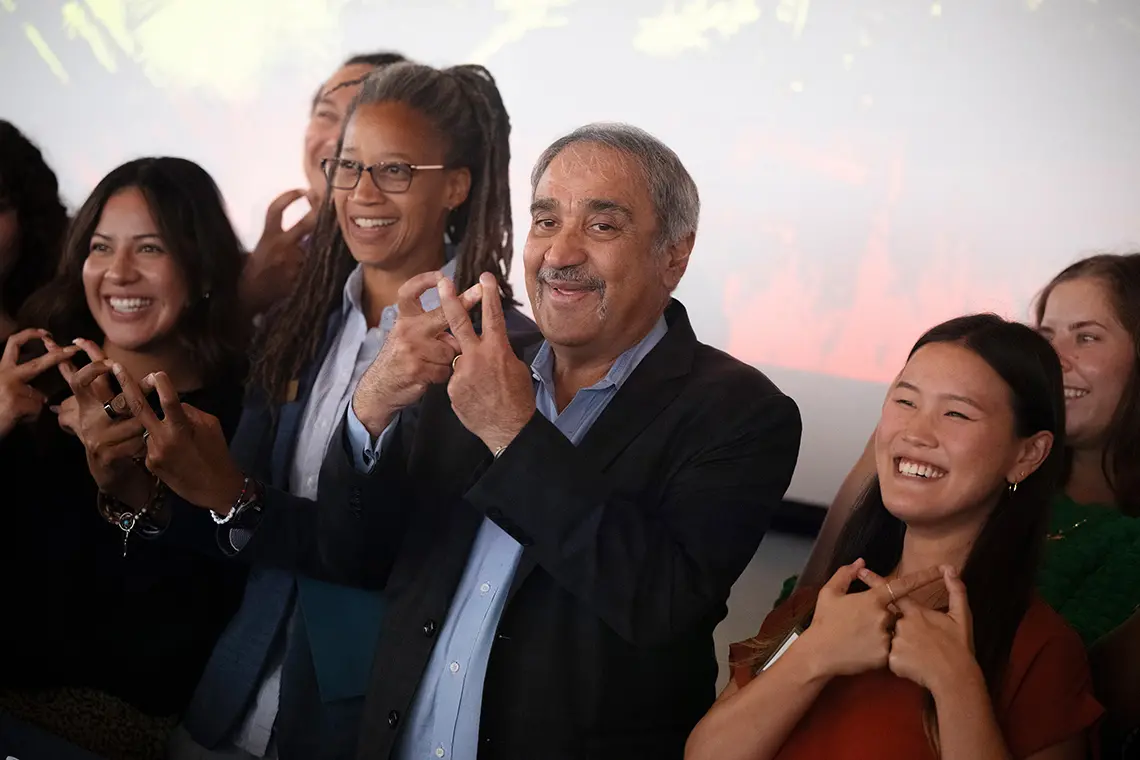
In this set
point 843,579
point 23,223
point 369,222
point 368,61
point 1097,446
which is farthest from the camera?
point 368,61

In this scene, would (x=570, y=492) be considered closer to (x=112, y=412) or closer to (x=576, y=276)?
(x=576, y=276)

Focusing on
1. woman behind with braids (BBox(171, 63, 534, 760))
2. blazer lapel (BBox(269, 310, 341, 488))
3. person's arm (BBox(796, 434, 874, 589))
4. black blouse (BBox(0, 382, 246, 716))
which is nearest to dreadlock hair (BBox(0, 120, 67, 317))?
black blouse (BBox(0, 382, 246, 716))

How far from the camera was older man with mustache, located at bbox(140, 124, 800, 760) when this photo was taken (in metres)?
1.64

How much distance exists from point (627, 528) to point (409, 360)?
1.46 ft

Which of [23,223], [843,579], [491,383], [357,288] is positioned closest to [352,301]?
[357,288]

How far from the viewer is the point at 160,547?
7.79 feet

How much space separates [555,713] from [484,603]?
195 mm

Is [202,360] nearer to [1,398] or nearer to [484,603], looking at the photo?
[1,398]

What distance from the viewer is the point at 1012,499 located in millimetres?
1636

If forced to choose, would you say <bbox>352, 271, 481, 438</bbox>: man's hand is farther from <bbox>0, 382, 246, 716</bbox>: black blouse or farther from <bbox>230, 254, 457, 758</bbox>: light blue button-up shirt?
<bbox>0, 382, 246, 716</bbox>: black blouse

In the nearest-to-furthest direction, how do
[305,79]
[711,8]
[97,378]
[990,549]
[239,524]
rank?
[990,549]
[239,524]
[97,378]
[711,8]
[305,79]

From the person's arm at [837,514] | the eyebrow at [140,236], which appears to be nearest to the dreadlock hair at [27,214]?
the eyebrow at [140,236]

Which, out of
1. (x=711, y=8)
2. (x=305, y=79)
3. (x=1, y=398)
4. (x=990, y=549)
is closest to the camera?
(x=990, y=549)

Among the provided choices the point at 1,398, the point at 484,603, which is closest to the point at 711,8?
the point at 484,603
